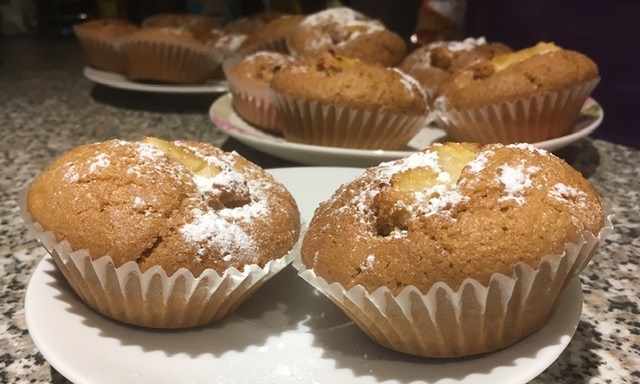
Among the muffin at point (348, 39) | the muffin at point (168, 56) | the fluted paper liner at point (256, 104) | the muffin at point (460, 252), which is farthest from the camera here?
the muffin at point (168, 56)

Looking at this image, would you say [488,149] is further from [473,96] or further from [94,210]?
[473,96]

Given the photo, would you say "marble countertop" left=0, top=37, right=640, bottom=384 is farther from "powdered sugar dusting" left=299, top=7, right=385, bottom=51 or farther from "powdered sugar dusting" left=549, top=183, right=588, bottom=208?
"powdered sugar dusting" left=299, top=7, right=385, bottom=51

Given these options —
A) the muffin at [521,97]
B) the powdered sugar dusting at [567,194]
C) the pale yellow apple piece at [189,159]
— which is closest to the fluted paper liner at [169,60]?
the muffin at [521,97]

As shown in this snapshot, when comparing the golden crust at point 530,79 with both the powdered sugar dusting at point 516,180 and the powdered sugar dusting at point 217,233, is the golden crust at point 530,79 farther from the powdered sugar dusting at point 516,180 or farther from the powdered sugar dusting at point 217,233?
the powdered sugar dusting at point 217,233

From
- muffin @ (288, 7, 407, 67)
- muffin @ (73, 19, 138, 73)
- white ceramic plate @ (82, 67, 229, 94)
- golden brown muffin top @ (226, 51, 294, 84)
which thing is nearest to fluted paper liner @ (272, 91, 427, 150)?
golden brown muffin top @ (226, 51, 294, 84)

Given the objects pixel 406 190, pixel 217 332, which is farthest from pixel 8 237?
pixel 406 190

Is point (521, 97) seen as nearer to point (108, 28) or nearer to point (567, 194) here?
point (567, 194)

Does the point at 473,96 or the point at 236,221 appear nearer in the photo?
the point at 236,221
